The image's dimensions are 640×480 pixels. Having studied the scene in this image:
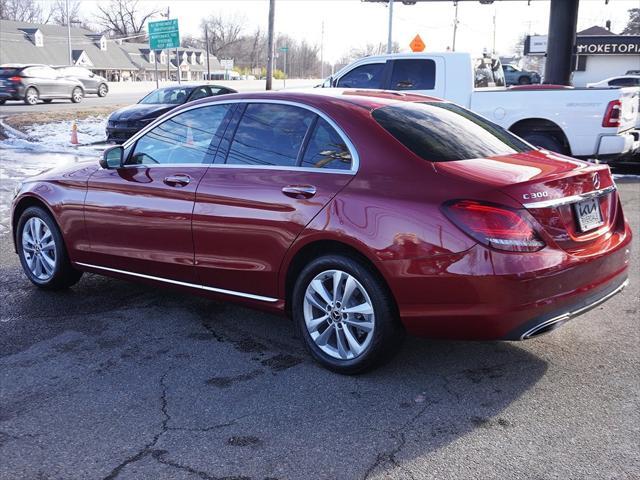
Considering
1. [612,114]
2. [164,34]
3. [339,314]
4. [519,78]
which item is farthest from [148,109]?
[519,78]

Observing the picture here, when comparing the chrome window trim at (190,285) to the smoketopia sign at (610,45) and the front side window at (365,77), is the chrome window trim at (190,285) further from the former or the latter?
the smoketopia sign at (610,45)

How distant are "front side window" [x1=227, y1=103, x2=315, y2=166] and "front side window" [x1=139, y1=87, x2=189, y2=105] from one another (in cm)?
1411

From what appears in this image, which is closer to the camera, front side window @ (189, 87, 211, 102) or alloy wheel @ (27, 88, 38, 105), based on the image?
front side window @ (189, 87, 211, 102)

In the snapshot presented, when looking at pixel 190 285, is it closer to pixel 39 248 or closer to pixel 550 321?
pixel 39 248

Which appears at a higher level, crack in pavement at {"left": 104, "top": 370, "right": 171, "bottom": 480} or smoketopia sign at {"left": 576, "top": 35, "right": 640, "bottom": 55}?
smoketopia sign at {"left": 576, "top": 35, "right": 640, "bottom": 55}

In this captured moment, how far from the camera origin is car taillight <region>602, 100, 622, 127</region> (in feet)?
33.5

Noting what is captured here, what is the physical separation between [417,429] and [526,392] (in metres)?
0.79

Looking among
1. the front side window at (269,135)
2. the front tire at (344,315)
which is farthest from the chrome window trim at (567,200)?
the front side window at (269,135)

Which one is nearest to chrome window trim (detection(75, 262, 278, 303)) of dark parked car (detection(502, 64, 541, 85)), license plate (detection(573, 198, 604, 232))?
license plate (detection(573, 198, 604, 232))

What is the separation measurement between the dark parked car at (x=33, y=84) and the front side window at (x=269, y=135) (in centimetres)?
2889

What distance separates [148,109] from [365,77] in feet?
24.7

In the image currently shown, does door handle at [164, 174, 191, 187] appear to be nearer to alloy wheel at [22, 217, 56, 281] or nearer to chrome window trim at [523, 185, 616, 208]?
alloy wheel at [22, 217, 56, 281]

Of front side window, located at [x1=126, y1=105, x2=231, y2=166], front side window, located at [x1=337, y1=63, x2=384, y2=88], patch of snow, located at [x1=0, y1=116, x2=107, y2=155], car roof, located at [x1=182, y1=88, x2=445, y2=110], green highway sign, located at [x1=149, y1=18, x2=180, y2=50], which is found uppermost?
green highway sign, located at [x1=149, y1=18, x2=180, y2=50]

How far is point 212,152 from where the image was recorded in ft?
15.3
